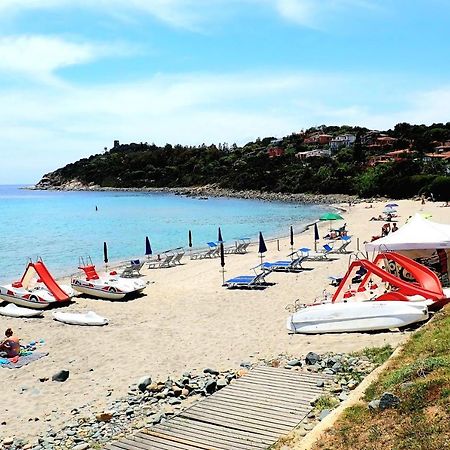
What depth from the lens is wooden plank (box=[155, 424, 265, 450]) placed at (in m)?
6.53

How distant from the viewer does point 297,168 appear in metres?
104

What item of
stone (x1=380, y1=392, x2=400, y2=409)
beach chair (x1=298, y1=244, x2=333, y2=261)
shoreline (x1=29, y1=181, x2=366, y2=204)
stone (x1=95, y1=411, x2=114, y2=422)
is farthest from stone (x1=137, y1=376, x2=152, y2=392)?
shoreline (x1=29, y1=181, x2=366, y2=204)

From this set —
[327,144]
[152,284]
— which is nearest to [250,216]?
[152,284]

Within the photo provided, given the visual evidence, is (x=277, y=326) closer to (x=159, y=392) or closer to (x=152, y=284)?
(x=159, y=392)

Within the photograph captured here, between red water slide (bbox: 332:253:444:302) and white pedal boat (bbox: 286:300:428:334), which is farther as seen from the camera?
red water slide (bbox: 332:253:444:302)

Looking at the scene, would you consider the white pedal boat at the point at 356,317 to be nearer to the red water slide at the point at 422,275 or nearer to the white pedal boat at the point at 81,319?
the red water slide at the point at 422,275

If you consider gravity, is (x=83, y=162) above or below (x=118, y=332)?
above

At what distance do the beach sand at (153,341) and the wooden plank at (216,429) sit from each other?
2.00 metres

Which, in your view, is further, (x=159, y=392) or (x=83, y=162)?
(x=83, y=162)

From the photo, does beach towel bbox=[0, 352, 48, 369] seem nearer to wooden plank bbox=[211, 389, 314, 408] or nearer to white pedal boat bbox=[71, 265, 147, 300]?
wooden plank bbox=[211, 389, 314, 408]

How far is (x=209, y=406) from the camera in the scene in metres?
7.76

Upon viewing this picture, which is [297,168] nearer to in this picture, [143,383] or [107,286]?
[107,286]

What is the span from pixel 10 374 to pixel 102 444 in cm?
460

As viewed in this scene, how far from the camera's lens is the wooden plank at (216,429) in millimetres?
6684
